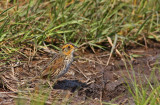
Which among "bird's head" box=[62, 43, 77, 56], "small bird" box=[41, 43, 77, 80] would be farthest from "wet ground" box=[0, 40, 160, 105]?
"bird's head" box=[62, 43, 77, 56]

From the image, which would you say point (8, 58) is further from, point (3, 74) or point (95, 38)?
point (95, 38)

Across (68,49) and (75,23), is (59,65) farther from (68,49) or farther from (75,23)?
(75,23)

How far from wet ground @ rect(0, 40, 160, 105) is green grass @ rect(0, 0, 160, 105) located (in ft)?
1.01

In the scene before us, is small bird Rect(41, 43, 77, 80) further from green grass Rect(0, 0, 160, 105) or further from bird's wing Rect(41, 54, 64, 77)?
green grass Rect(0, 0, 160, 105)

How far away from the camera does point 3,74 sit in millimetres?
5223

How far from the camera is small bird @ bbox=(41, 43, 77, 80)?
5188 millimetres

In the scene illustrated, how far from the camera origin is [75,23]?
6.60 m

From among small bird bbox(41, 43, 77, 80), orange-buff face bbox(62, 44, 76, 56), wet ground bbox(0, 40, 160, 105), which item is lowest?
wet ground bbox(0, 40, 160, 105)

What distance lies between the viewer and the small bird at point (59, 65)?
204 inches

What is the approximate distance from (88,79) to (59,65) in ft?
2.68

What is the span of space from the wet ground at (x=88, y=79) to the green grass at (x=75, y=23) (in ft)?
1.01

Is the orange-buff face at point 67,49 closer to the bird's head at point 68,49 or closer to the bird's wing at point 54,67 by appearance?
the bird's head at point 68,49

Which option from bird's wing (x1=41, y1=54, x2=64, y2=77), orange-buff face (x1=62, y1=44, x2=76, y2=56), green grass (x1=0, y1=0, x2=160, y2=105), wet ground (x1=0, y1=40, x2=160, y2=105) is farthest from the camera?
green grass (x1=0, y1=0, x2=160, y2=105)

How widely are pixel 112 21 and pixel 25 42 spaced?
220cm
